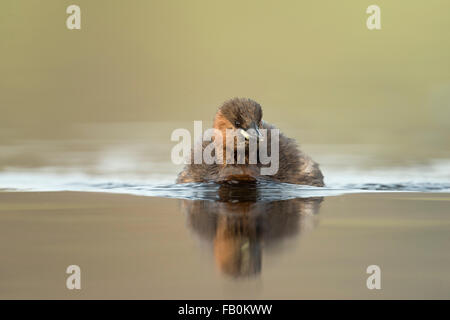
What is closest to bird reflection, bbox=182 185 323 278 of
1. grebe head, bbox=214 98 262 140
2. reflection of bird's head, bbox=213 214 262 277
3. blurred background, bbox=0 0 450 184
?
reflection of bird's head, bbox=213 214 262 277

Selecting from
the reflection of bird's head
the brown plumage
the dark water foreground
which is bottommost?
the dark water foreground

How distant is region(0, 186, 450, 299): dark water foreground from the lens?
4.96 metres

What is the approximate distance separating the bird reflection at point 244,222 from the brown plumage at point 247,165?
34 centimetres

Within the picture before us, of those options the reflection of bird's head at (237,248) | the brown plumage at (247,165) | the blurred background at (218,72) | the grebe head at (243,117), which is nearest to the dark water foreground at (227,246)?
the reflection of bird's head at (237,248)

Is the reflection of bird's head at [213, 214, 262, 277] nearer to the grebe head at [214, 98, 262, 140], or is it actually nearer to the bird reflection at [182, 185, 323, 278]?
the bird reflection at [182, 185, 323, 278]

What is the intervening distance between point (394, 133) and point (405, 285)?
12178 mm

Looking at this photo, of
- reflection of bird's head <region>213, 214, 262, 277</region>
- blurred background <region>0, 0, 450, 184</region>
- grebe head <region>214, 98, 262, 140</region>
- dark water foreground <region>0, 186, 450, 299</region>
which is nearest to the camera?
dark water foreground <region>0, 186, 450, 299</region>

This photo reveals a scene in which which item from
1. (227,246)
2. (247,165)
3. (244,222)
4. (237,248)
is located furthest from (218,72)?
(237,248)

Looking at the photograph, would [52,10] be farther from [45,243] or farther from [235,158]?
[45,243]

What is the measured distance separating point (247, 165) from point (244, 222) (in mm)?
2636

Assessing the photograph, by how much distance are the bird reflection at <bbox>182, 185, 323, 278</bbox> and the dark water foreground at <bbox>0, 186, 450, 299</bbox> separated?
0.04 feet

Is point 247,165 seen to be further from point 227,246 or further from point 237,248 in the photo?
point 237,248

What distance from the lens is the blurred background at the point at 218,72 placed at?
17.3m

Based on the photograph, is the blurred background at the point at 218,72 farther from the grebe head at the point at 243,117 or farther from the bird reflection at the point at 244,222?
the bird reflection at the point at 244,222
